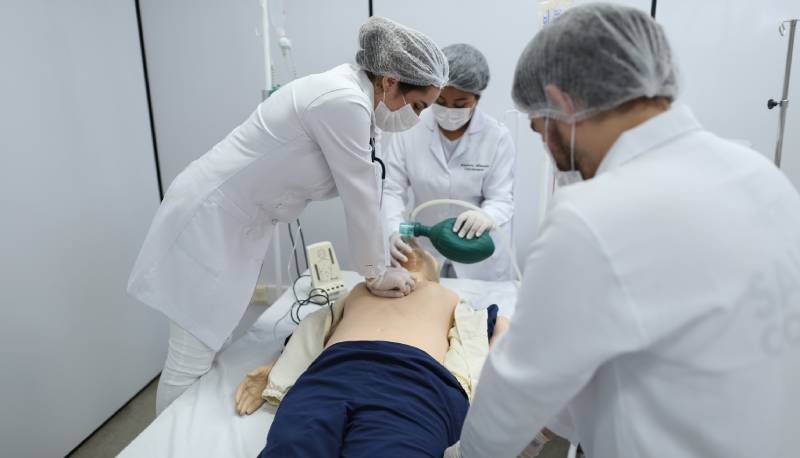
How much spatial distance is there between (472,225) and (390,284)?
1.05 feet

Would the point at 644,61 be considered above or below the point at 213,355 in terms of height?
above

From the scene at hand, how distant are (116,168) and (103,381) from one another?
951 millimetres

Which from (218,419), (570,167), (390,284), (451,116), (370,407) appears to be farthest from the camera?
(451,116)

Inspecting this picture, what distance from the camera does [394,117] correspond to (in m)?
1.60

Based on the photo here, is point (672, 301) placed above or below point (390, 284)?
above

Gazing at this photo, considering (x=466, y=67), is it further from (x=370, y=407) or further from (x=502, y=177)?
(x=370, y=407)

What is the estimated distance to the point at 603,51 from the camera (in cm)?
72

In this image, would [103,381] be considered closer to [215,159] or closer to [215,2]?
[215,159]

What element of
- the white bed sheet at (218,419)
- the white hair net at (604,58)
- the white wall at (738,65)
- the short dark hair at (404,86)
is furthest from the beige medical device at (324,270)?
the white wall at (738,65)

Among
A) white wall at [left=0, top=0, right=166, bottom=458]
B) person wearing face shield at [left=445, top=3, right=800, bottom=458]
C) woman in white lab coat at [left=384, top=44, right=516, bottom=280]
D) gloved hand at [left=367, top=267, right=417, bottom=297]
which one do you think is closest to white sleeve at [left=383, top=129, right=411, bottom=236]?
woman in white lab coat at [left=384, top=44, right=516, bottom=280]

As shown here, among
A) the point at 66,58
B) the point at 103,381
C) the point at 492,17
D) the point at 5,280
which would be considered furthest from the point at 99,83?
the point at 492,17

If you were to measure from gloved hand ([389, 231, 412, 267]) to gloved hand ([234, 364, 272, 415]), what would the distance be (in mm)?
555

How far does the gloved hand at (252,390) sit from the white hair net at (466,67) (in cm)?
118

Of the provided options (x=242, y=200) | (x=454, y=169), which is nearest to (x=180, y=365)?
(x=242, y=200)
